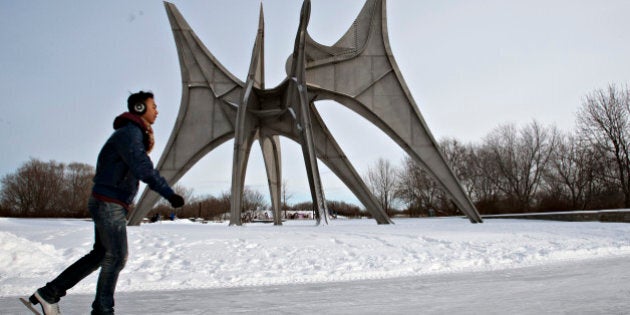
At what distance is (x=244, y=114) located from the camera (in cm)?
1631

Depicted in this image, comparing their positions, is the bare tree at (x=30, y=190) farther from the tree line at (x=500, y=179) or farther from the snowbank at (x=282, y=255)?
the snowbank at (x=282, y=255)

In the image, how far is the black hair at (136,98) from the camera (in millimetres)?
2920

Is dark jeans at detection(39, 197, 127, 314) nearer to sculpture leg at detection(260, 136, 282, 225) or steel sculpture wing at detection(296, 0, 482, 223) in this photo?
steel sculpture wing at detection(296, 0, 482, 223)

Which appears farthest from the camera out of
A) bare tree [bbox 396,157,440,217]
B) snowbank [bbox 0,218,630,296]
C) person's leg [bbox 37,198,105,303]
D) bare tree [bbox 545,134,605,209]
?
bare tree [bbox 396,157,440,217]

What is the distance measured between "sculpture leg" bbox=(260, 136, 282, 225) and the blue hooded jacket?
19.3 meters

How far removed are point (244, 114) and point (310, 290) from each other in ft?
40.8

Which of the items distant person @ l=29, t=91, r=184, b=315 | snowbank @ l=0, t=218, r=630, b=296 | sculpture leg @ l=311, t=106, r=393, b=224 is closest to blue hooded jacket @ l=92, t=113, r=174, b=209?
distant person @ l=29, t=91, r=184, b=315

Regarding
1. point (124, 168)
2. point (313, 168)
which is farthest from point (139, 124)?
point (313, 168)

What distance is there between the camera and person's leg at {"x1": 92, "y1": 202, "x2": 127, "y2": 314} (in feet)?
8.95

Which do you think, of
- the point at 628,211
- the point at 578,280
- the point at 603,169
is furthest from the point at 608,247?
the point at 603,169

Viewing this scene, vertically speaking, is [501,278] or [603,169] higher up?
[603,169]

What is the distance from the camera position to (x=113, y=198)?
2730mm

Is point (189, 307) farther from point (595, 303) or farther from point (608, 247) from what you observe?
point (608, 247)

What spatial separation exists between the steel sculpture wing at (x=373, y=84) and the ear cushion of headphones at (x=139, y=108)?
579 inches
